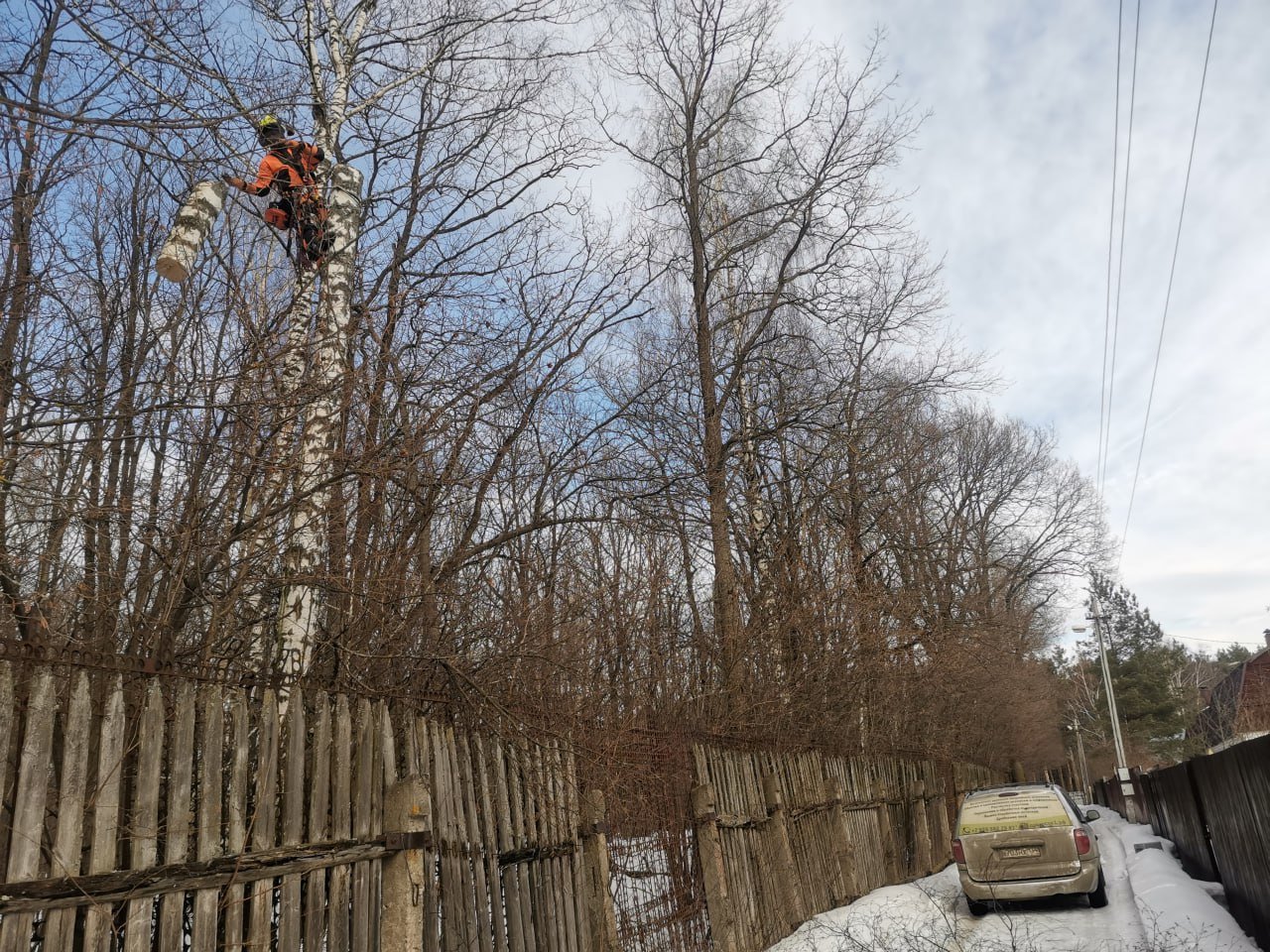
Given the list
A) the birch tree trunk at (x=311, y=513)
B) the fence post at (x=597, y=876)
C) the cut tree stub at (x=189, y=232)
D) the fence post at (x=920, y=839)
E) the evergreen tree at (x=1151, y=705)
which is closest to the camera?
the cut tree stub at (x=189, y=232)

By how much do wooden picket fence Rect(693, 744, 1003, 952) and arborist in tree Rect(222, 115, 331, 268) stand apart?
4.81m

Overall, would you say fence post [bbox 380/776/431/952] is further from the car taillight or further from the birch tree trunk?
the car taillight

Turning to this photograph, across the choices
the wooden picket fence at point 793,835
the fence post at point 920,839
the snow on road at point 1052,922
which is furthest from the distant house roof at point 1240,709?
the snow on road at point 1052,922

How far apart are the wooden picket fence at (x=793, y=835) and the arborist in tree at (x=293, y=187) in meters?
4.81

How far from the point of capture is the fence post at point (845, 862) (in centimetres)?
1115

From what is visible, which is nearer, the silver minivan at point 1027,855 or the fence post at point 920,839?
the silver minivan at point 1027,855

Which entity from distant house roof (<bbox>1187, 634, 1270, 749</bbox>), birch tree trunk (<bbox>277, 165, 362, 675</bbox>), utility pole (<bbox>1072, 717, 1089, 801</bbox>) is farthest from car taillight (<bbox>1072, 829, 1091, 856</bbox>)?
utility pole (<bbox>1072, 717, 1089, 801</bbox>)

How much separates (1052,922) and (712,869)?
17.3 ft

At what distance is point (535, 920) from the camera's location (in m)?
5.14

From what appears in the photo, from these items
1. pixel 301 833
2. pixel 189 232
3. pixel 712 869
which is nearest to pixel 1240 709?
pixel 712 869

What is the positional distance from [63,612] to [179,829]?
1576 mm

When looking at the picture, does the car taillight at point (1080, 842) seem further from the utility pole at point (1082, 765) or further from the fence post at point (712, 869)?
the utility pole at point (1082, 765)

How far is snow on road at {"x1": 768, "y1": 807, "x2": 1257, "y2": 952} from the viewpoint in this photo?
7.08 metres

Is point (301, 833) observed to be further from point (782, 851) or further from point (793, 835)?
point (793, 835)
